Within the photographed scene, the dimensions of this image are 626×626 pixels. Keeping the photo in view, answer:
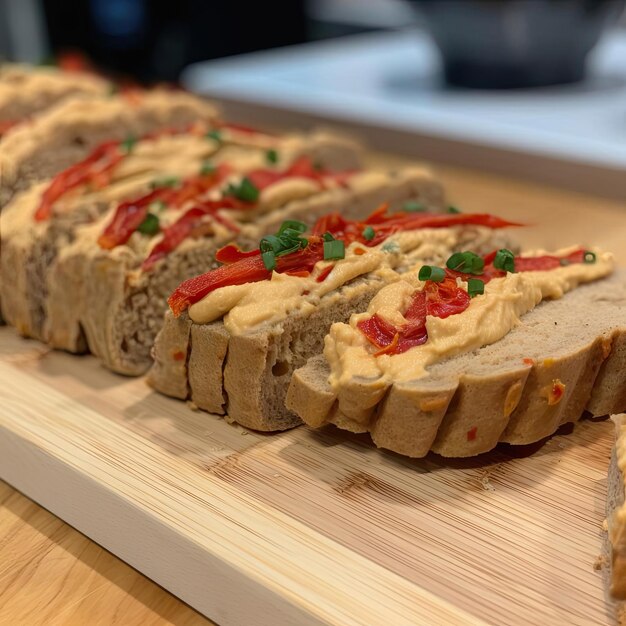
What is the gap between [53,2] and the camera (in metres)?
10.4

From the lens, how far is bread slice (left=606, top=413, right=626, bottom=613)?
2412mm

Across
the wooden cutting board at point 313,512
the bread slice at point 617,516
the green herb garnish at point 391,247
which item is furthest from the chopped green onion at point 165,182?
the bread slice at point 617,516

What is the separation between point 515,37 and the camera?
6.41 metres

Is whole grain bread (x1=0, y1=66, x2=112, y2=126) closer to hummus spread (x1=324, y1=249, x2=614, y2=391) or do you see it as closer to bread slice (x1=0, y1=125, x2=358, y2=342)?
bread slice (x1=0, y1=125, x2=358, y2=342)

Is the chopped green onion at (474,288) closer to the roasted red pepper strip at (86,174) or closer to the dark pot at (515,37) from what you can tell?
the roasted red pepper strip at (86,174)

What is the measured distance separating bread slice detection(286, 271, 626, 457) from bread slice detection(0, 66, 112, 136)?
10.1ft

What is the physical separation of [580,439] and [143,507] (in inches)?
61.4

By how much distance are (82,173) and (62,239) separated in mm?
533

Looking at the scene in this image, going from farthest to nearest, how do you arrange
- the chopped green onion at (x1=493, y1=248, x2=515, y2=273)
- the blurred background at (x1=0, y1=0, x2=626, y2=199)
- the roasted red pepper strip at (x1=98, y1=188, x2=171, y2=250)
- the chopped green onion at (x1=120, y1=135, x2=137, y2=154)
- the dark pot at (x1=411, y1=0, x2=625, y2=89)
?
the dark pot at (x1=411, y1=0, x2=625, y2=89) < the blurred background at (x1=0, y1=0, x2=626, y2=199) < the chopped green onion at (x1=120, y1=135, x2=137, y2=154) < the roasted red pepper strip at (x1=98, y1=188, x2=171, y2=250) < the chopped green onion at (x1=493, y1=248, x2=515, y2=273)

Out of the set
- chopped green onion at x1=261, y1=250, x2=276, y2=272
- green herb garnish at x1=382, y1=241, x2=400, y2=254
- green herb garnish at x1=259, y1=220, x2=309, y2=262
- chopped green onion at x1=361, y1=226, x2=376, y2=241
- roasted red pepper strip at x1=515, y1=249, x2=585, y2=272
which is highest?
green herb garnish at x1=259, y1=220, x2=309, y2=262

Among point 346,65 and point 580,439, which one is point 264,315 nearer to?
point 580,439

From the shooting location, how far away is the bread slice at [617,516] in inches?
95.0

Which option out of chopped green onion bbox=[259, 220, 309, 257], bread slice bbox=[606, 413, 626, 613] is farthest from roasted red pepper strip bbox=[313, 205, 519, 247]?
bread slice bbox=[606, 413, 626, 613]

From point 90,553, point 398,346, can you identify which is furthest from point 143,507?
point 398,346
